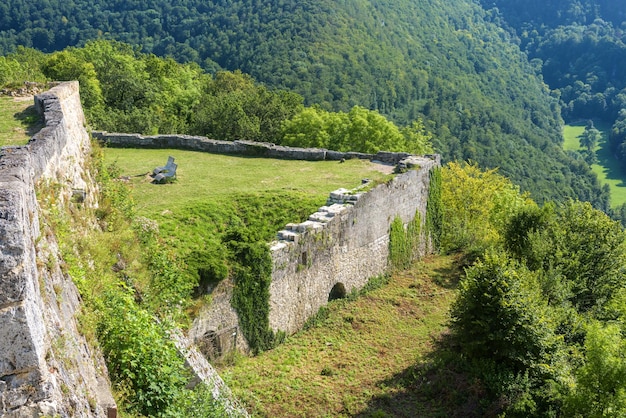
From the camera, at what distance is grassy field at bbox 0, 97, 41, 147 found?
1061 centimetres

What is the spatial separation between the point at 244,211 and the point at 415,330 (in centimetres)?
612

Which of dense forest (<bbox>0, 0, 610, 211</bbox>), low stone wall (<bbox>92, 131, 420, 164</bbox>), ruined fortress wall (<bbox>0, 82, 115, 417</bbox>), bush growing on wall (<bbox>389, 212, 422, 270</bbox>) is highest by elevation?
dense forest (<bbox>0, 0, 610, 211</bbox>)

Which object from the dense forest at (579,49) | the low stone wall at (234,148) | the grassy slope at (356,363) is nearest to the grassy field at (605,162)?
the dense forest at (579,49)

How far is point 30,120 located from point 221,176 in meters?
6.72

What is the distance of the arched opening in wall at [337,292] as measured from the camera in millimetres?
Result: 16672

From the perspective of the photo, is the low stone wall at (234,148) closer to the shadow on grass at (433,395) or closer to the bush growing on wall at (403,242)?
the bush growing on wall at (403,242)

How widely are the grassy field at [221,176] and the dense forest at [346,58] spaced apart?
5190 centimetres

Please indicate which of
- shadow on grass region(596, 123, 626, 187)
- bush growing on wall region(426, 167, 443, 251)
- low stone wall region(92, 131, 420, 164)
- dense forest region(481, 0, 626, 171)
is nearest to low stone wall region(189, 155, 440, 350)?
bush growing on wall region(426, 167, 443, 251)

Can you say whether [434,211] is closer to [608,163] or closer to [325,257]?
[325,257]

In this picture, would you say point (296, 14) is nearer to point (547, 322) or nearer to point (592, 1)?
point (547, 322)

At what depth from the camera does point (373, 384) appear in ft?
44.0

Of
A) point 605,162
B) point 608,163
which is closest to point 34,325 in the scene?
point 608,163

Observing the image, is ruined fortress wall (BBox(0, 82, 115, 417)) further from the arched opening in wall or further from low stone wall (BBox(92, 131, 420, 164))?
low stone wall (BBox(92, 131, 420, 164))

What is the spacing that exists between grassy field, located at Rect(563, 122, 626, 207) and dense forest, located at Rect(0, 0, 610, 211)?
5.46 m
